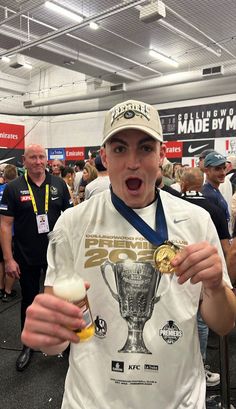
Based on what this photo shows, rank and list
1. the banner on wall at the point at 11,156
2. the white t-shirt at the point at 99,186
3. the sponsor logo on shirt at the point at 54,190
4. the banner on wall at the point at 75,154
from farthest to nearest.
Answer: the banner on wall at the point at 11,156 < the banner on wall at the point at 75,154 < the white t-shirt at the point at 99,186 < the sponsor logo on shirt at the point at 54,190

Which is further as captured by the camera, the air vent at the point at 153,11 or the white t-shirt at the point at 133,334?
the air vent at the point at 153,11

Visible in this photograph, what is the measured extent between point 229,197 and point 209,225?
363cm

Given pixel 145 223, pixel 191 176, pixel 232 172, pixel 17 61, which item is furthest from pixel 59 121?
pixel 145 223

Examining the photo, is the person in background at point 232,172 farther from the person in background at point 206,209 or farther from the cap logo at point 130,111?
the cap logo at point 130,111

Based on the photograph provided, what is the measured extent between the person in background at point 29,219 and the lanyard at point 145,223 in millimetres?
2176

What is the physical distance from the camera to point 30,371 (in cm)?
312

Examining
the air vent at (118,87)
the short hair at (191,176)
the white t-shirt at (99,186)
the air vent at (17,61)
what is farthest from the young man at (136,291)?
the air vent at (118,87)

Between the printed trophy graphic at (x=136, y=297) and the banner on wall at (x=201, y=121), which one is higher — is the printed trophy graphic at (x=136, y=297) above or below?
below

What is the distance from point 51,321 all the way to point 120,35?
402 inches

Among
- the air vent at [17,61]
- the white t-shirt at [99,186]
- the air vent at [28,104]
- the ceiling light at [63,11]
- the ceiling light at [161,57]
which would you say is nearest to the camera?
the white t-shirt at [99,186]

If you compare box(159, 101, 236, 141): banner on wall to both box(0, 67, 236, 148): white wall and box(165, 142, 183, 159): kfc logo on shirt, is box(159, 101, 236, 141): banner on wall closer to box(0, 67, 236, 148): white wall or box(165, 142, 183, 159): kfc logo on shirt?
box(165, 142, 183, 159): kfc logo on shirt

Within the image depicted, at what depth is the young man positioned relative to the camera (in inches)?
40.3

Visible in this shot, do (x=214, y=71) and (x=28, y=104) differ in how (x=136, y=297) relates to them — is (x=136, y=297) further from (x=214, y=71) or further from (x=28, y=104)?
(x=28, y=104)

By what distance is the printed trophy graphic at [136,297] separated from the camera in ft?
3.39
